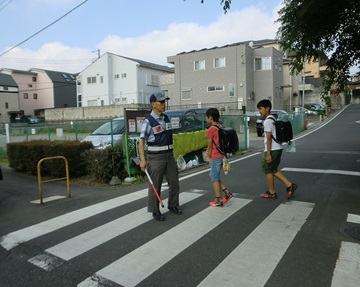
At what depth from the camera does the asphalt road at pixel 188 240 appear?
314 cm

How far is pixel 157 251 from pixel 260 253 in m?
1.24

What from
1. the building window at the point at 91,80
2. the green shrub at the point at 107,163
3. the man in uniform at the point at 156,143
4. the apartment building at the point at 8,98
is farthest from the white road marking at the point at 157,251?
the apartment building at the point at 8,98

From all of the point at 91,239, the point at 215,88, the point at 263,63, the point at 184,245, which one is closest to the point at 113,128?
the point at 91,239

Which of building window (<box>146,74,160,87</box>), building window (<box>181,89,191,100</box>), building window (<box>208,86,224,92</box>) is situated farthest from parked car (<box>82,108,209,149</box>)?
building window (<box>146,74,160,87</box>)

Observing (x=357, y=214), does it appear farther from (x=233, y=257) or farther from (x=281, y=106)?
(x=281, y=106)

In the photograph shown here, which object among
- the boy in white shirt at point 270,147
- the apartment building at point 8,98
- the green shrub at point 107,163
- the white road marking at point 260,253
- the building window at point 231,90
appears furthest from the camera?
the apartment building at point 8,98

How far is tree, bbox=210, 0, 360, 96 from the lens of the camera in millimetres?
5361

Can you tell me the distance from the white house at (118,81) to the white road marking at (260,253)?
1452 inches

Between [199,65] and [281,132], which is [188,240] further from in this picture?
[199,65]

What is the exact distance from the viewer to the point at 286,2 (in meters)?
6.09

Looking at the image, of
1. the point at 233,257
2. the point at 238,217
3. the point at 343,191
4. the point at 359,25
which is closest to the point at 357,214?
the point at 343,191

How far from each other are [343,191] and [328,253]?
314 cm

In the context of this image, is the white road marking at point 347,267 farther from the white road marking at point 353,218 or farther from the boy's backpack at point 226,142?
the boy's backpack at point 226,142

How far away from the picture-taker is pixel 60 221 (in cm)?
503
